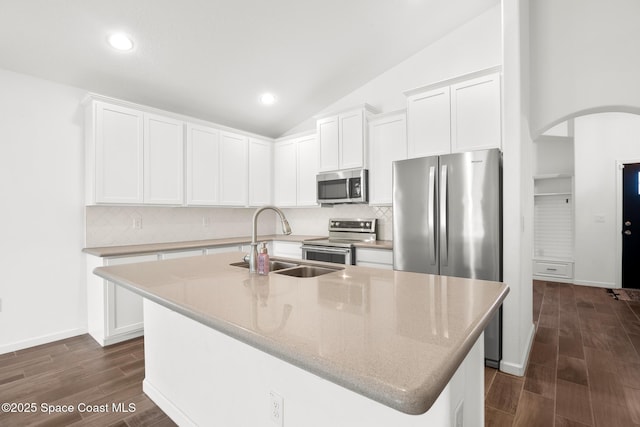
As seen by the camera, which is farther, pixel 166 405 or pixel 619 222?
pixel 619 222

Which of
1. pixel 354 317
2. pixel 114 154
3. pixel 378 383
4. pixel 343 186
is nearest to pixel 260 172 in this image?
pixel 343 186

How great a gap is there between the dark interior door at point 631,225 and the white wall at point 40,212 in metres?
7.80

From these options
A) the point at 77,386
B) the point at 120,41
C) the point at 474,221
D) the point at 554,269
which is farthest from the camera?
the point at 554,269

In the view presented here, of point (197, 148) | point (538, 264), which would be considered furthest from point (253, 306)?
point (538, 264)

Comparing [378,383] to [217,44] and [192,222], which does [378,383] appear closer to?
[217,44]

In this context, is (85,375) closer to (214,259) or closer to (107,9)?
(214,259)

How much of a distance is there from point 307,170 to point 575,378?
11.8ft

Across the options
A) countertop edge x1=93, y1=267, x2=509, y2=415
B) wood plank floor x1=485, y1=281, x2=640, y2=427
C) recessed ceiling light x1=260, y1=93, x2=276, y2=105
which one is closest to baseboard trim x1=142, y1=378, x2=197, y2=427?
countertop edge x1=93, y1=267, x2=509, y2=415

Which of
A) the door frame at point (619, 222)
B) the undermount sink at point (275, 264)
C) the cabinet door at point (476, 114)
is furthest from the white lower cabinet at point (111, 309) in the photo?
the door frame at point (619, 222)

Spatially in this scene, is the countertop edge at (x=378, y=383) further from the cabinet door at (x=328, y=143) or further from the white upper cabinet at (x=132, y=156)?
the cabinet door at (x=328, y=143)

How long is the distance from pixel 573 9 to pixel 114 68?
425 centimetres

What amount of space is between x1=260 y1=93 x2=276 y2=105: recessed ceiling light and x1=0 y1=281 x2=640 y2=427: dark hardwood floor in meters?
3.16

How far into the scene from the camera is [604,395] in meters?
2.13

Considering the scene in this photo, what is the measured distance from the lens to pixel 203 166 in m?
3.92
